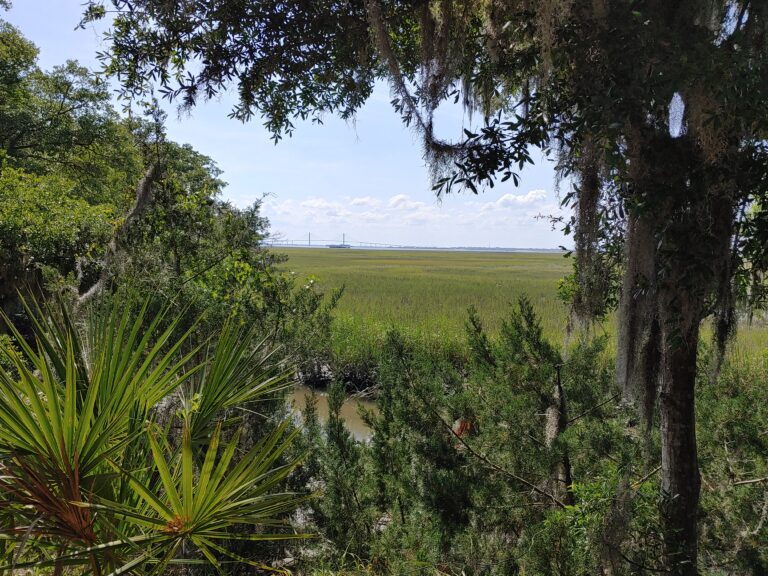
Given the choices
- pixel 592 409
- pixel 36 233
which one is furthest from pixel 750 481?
pixel 36 233

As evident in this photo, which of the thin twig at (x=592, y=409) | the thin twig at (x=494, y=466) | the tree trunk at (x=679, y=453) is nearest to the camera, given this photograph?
the tree trunk at (x=679, y=453)

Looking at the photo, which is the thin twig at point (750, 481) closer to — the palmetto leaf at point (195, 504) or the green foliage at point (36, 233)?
the palmetto leaf at point (195, 504)

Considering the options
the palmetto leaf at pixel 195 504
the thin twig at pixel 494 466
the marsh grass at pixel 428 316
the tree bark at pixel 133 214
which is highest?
the tree bark at pixel 133 214

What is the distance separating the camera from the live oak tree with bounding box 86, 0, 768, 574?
1.76 metres

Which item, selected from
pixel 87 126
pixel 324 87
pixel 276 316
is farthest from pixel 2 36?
pixel 324 87

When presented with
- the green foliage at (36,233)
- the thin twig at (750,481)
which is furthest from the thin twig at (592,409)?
the green foliage at (36,233)

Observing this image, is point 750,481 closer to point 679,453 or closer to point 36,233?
point 679,453

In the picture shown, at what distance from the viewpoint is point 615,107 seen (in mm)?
1743

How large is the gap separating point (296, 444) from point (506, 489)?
171 centimetres

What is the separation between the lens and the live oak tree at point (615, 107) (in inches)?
69.4

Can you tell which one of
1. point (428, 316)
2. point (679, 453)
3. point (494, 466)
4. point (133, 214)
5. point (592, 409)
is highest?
point (133, 214)

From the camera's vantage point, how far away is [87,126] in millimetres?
15953

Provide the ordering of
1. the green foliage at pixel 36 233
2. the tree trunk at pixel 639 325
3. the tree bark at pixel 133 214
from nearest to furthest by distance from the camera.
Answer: the tree trunk at pixel 639 325 < the tree bark at pixel 133 214 < the green foliage at pixel 36 233

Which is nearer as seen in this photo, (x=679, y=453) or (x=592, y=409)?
(x=679, y=453)
